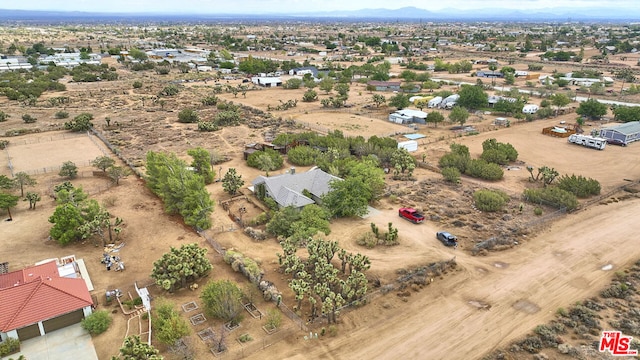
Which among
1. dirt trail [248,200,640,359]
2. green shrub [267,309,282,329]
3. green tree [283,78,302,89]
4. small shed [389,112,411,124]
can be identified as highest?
green tree [283,78,302,89]

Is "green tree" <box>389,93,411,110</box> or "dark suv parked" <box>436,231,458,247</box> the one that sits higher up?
"green tree" <box>389,93,411,110</box>

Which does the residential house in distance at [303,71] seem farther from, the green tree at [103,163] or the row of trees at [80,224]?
the row of trees at [80,224]

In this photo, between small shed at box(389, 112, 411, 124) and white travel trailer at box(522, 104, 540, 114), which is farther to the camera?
white travel trailer at box(522, 104, 540, 114)

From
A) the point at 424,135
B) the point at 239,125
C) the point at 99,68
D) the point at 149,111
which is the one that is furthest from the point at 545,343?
the point at 99,68

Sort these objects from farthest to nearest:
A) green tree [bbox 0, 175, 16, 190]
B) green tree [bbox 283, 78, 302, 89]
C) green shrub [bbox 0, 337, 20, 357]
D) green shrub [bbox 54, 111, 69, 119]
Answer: green tree [bbox 283, 78, 302, 89], green shrub [bbox 54, 111, 69, 119], green tree [bbox 0, 175, 16, 190], green shrub [bbox 0, 337, 20, 357]

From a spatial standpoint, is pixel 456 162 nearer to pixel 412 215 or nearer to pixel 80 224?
pixel 412 215

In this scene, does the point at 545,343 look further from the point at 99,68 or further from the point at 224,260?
the point at 99,68

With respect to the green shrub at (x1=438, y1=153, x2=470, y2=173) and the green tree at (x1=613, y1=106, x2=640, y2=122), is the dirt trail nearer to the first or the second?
the green shrub at (x1=438, y1=153, x2=470, y2=173)

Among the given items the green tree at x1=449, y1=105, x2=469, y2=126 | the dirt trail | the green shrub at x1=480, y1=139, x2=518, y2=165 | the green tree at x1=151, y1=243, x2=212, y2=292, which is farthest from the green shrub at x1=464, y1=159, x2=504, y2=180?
the green tree at x1=151, y1=243, x2=212, y2=292
